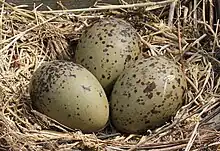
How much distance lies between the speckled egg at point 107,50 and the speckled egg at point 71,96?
0.17 ft

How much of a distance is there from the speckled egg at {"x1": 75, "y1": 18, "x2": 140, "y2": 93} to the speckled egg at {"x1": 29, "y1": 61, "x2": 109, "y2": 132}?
5 centimetres

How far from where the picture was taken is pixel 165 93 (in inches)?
81.3

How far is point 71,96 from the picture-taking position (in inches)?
80.4

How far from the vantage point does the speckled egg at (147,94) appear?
207 cm

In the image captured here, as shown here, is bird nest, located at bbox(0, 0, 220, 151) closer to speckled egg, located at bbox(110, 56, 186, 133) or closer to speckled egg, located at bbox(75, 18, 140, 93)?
speckled egg, located at bbox(110, 56, 186, 133)

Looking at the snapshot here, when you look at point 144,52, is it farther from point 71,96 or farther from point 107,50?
point 71,96

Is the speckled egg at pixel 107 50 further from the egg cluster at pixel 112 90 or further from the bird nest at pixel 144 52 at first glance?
the bird nest at pixel 144 52

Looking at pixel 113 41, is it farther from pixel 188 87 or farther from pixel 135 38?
pixel 188 87

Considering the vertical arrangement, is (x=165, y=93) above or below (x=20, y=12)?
below

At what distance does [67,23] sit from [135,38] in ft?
0.97

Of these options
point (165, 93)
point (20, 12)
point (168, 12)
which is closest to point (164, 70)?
point (165, 93)

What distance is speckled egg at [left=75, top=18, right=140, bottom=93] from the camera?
84.0 inches

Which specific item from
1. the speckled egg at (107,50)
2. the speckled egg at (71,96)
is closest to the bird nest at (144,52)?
Result: the speckled egg at (71,96)

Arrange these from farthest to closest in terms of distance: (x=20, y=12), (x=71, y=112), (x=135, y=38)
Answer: (x=20, y=12) < (x=135, y=38) < (x=71, y=112)
